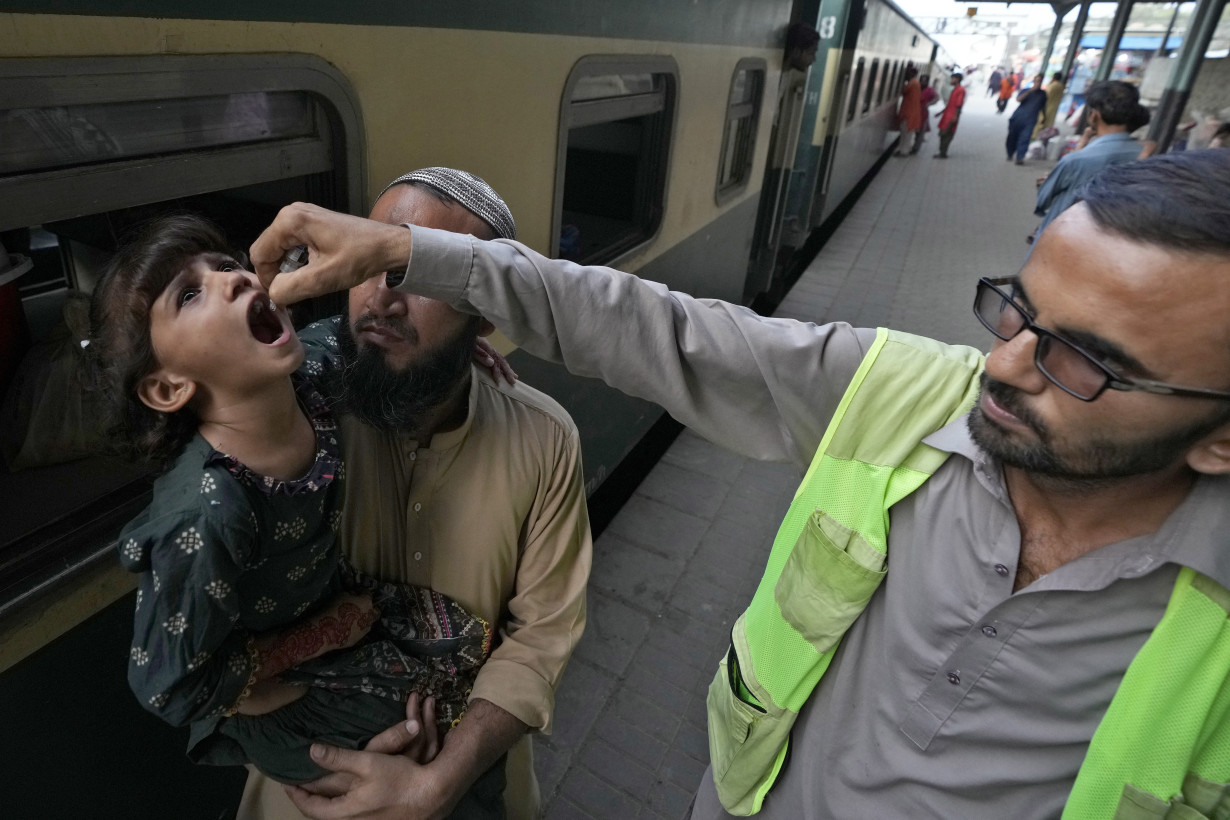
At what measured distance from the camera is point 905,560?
1.29 meters

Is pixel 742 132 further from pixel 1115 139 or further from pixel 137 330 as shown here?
pixel 137 330

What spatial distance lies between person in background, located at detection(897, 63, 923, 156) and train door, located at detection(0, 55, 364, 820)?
18450mm

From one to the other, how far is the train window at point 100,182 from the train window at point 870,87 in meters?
11.8

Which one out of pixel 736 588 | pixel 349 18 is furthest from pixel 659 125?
pixel 736 588

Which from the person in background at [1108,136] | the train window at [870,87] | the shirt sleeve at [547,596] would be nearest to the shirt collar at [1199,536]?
the shirt sleeve at [547,596]

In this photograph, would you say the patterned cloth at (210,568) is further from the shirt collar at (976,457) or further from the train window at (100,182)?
the shirt collar at (976,457)

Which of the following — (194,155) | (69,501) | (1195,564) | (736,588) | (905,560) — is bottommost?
(736,588)

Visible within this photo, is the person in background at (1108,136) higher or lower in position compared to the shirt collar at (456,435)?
higher

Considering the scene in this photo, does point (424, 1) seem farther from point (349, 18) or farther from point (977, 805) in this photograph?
point (977, 805)

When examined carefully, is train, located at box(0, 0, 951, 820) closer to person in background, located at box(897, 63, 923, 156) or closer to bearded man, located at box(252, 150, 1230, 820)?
bearded man, located at box(252, 150, 1230, 820)

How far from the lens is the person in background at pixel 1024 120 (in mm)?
16438

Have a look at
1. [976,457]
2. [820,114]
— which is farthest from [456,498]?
[820,114]

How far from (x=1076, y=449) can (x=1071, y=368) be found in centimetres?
13

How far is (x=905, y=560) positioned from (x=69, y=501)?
1.75 m
